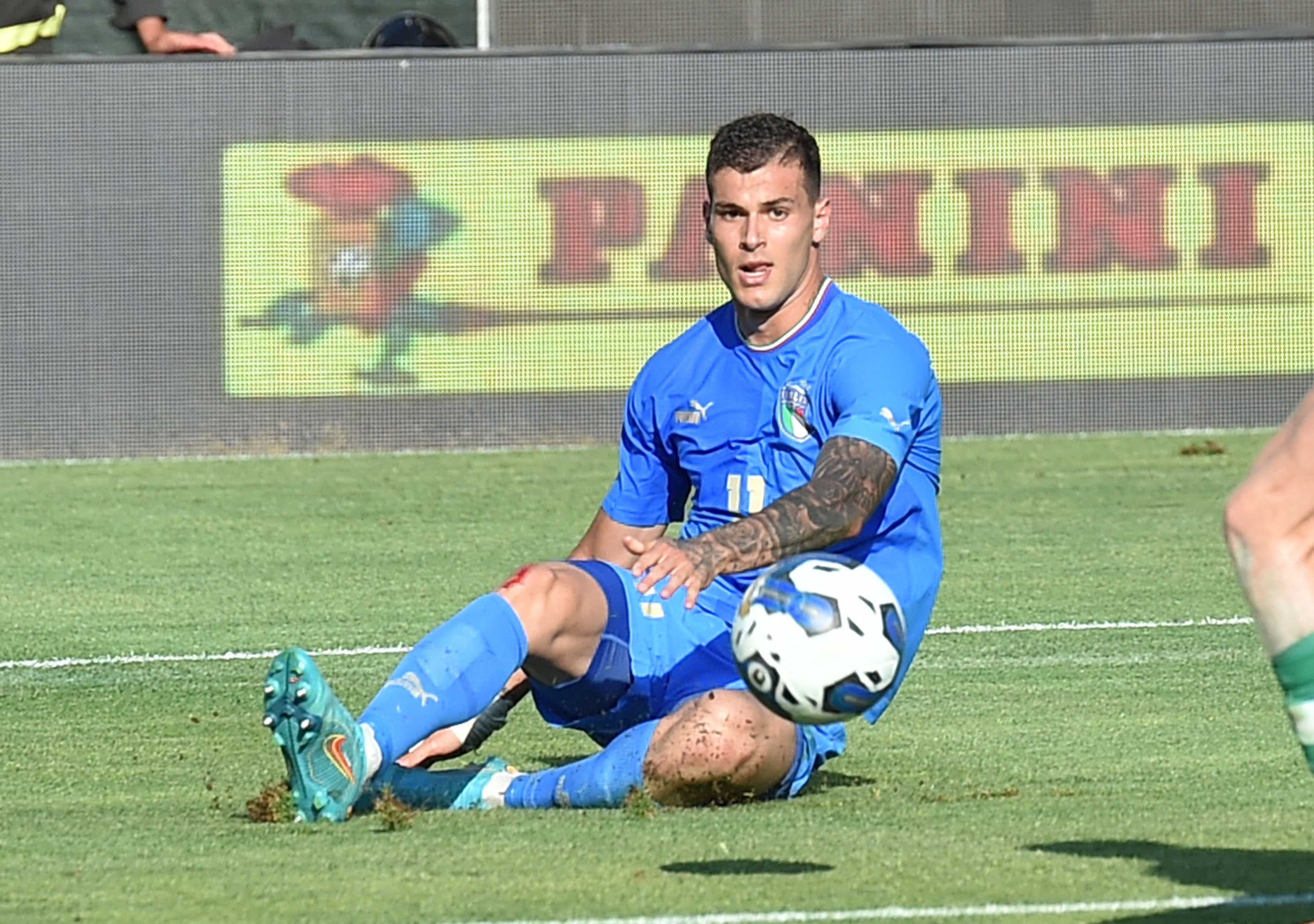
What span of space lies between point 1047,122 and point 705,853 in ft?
32.5

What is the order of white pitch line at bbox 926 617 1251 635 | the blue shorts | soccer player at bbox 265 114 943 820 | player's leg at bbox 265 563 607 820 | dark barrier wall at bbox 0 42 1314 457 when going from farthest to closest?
dark barrier wall at bbox 0 42 1314 457
white pitch line at bbox 926 617 1251 635
the blue shorts
soccer player at bbox 265 114 943 820
player's leg at bbox 265 563 607 820

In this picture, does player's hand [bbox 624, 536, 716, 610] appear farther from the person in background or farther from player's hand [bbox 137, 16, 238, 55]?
player's hand [bbox 137, 16, 238, 55]

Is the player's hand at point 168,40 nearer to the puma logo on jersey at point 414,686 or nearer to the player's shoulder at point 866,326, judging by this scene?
the player's shoulder at point 866,326

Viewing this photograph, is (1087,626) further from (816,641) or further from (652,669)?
(816,641)

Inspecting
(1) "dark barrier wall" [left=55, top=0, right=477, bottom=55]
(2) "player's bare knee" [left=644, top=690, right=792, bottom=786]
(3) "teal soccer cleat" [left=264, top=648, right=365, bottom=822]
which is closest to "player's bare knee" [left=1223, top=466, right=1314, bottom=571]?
(2) "player's bare knee" [left=644, top=690, right=792, bottom=786]

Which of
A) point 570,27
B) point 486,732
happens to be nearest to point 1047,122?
point 570,27

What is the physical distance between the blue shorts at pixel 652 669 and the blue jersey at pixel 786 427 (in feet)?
0.33

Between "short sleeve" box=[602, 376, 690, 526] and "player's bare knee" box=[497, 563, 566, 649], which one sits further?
"short sleeve" box=[602, 376, 690, 526]

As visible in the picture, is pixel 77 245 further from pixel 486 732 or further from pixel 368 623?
pixel 486 732

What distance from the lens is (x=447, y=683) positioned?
5152 millimetres

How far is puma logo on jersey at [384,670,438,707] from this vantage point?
16.9 feet

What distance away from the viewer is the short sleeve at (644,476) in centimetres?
592

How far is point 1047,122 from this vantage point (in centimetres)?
1412

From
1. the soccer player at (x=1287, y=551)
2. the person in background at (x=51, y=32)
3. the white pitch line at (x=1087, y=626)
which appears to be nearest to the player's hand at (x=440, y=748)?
the soccer player at (x=1287, y=551)
